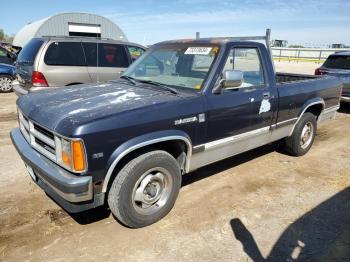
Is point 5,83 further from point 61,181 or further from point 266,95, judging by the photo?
point 61,181

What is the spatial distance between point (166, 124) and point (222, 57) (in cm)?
124

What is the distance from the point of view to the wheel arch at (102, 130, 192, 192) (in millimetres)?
3055

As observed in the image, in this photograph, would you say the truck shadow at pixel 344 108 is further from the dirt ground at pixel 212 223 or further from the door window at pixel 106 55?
the door window at pixel 106 55

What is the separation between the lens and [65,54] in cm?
775

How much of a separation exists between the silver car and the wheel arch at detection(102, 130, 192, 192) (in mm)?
4611

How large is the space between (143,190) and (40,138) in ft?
3.86

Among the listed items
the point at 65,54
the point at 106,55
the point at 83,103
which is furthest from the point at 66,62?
the point at 83,103

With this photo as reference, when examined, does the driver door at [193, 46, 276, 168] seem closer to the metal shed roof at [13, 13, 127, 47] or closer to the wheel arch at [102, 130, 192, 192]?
the wheel arch at [102, 130, 192, 192]

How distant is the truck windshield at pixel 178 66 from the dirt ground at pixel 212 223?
1482 millimetres

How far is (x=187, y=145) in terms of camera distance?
373 cm

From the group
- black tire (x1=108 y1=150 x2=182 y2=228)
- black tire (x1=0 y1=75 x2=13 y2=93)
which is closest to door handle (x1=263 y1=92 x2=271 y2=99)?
black tire (x1=108 y1=150 x2=182 y2=228)

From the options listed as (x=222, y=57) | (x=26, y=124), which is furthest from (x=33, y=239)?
(x=222, y=57)

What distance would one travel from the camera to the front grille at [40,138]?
10.5 feet

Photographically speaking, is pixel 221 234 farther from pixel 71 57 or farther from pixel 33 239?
pixel 71 57
